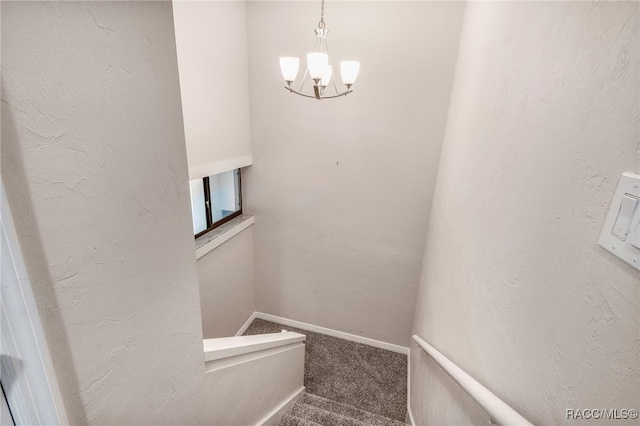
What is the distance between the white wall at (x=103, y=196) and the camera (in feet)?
1.65

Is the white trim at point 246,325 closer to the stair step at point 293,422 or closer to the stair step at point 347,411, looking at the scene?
the stair step at point 347,411

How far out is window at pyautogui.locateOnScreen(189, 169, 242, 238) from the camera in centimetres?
275

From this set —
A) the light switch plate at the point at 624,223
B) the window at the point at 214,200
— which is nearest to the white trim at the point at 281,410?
the window at the point at 214,200

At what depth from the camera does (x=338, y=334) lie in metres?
3.57

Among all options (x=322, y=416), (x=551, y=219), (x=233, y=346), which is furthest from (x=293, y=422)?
(x=551, y=219)

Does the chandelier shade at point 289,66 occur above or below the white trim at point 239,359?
above

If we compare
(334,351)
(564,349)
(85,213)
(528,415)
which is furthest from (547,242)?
(334,351)

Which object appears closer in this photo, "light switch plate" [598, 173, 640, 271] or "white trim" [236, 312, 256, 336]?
"light switch plate" [598, 173, 640, 271]

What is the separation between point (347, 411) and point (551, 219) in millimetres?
2482

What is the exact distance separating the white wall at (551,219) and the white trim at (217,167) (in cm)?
201

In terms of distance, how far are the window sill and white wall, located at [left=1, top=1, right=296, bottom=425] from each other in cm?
169

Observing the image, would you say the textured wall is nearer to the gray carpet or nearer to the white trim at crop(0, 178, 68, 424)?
the gray carpet

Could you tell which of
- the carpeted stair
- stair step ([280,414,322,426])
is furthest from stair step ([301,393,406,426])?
stair step ([280,414,322,426])

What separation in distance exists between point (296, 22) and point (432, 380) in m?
3.03
